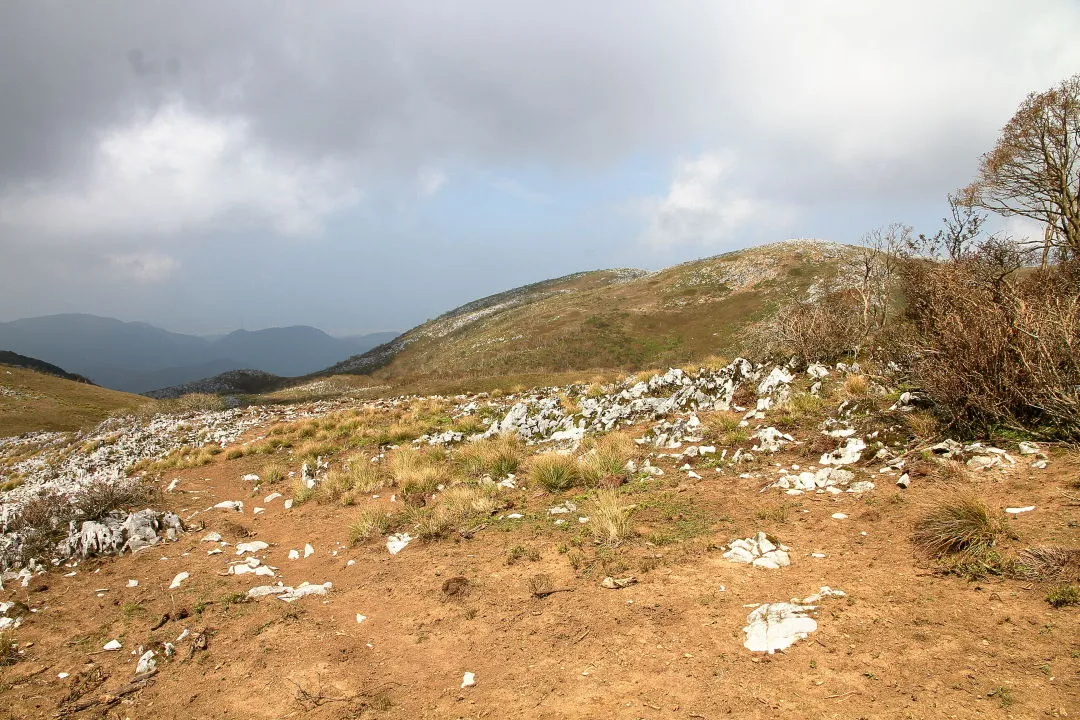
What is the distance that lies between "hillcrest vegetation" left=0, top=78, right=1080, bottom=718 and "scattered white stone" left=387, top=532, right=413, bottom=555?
4 centimetres

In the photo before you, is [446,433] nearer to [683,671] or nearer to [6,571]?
[6,571]

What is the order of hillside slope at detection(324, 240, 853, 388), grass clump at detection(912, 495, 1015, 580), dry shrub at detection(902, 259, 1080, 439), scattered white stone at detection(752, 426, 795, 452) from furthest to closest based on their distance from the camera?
1. hillside slope at detection(324, 240, 853, 388)
2. scattered white stone at detection(752, 426, 795, 452)
3. dry shrub at detection(902, 259, 1080, 439)
4. grass clump at detection(912, 495, 1015, 580)

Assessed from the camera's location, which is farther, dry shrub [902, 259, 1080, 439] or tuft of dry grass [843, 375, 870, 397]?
tuft of dry grass [843, 375, 870, 397]

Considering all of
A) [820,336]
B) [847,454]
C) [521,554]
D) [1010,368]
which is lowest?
[521,554]

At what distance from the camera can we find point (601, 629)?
A: 545 centimetres

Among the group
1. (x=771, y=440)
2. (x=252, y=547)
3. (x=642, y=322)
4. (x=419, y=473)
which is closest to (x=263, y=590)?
(x=252, y=547)

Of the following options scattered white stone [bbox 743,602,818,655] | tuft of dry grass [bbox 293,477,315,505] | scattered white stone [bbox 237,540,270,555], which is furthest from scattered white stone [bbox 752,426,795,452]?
tuft of dry grass [bbox 293,477,315,505]

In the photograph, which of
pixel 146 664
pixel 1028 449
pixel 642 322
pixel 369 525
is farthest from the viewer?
pixel 642 322

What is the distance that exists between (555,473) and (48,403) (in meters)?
67.3

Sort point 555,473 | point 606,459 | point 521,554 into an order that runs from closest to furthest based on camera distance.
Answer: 1. point 521,554
2. point 555,473
3. point 606,459

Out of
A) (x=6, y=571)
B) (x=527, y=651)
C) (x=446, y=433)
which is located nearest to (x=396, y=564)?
(x=527, y=651)

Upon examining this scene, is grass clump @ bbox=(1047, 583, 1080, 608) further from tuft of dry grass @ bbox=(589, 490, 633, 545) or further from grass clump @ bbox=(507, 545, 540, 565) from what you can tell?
grass clump @ bbox=(507, 545, 540, 565)

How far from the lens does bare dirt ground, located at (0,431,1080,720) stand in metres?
4.05

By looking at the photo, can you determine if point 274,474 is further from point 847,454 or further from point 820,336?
point 820,336
